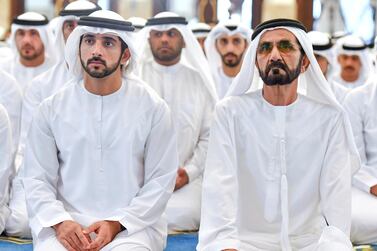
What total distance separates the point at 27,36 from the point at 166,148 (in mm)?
3324

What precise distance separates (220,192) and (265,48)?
700 mm

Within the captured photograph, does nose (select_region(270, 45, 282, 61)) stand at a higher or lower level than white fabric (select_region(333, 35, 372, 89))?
higher

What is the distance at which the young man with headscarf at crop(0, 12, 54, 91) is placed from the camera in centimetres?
654

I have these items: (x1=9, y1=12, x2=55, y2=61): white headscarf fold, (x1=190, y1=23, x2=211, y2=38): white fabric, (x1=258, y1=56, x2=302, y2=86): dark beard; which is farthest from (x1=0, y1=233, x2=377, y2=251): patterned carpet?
(x1=190, y1=23, x2=211, y2=38): white fabric

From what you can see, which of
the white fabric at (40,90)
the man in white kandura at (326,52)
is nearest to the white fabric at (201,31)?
the man in white kandura at (326,52)

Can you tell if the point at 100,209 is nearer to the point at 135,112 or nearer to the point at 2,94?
the point at 135,112

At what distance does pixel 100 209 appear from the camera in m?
3.68

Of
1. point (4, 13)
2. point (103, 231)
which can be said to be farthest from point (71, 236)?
point (4, 13)

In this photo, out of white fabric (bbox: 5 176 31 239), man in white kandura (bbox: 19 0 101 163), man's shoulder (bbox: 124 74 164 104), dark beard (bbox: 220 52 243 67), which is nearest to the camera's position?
man's shoulder (bbox: 124 74 164 104)

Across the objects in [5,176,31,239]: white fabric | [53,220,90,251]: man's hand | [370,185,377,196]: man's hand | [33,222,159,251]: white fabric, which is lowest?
[5,176,31,239]: white fabric

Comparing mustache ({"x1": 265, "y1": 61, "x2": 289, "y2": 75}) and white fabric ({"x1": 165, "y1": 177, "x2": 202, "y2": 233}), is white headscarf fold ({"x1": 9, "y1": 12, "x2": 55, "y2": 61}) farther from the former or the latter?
mustache ({"x1": 265, "y1": 61, "x2": 289, "y2": 75})

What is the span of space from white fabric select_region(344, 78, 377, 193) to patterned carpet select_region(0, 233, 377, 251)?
0.58 meters

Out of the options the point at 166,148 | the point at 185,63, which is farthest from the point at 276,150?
the point at 185,63

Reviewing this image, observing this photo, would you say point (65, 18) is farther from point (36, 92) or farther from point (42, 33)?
point (42, 33)
